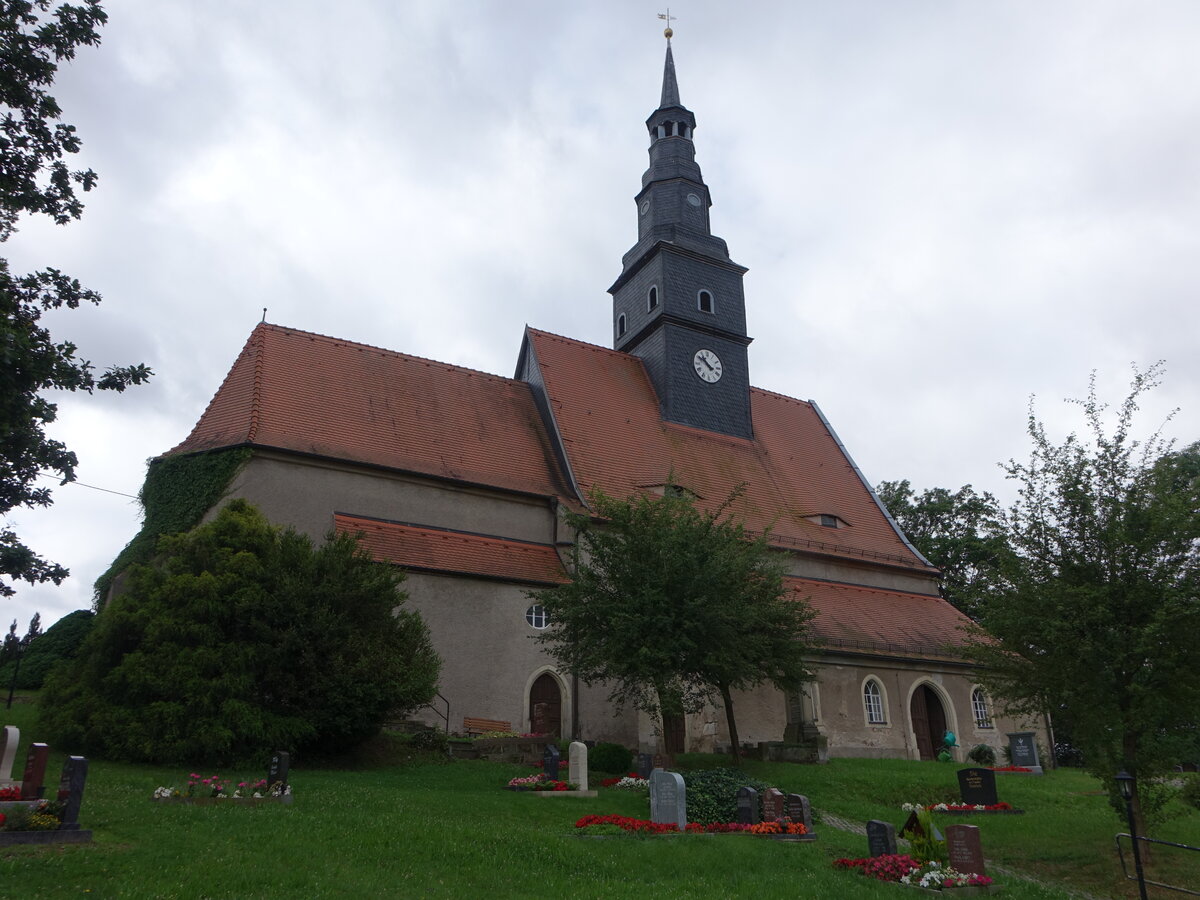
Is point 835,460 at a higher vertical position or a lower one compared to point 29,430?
higher

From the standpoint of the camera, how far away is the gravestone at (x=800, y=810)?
13234 mm

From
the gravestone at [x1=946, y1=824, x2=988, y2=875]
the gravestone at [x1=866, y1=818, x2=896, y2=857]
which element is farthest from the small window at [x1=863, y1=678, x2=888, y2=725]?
the gravestone at [x1=946, y1=824, x2=988, y2=875]

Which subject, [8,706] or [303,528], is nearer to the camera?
[8,706]

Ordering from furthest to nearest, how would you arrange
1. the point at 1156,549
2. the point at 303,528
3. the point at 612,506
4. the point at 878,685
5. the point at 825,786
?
1. the point at 878,685
2. the point at 303,528
3. the point at 612,506
4. the point at 825,786
5. the point at 1156,549

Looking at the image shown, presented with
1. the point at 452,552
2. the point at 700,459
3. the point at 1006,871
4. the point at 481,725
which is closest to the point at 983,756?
the point at 700,459

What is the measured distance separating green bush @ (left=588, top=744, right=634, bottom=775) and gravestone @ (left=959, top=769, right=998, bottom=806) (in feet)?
20.6

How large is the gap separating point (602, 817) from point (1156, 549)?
8.56 metres

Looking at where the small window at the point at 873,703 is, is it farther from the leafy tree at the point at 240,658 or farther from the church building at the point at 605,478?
the leafy tree at the point at 240,658

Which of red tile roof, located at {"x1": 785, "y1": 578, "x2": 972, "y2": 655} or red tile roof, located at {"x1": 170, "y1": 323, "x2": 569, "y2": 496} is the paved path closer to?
red tile roof, located at {"x1": 785, "y1": 578, "x2": 972, "y2": 655}

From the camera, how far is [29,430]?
13.9 m

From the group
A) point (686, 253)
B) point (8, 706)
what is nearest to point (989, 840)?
point (8, 706)

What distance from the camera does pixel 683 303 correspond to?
31125 mm

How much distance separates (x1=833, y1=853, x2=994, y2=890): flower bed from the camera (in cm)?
1057

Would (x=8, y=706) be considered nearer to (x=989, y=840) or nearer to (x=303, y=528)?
(x=303, y=528)
